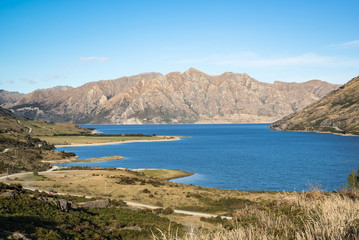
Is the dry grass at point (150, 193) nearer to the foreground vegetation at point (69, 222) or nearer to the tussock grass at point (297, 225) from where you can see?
the foreground vegetation at point (69, 222)

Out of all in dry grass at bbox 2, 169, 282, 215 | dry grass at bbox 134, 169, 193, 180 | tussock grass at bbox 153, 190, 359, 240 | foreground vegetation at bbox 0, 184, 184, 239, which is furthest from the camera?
dry grass at bbox 134, 169, 193, 180

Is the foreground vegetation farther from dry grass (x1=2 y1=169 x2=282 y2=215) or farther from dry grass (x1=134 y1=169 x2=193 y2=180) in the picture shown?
dry grass (x1=134 y1=169 x2=193 y2=180)

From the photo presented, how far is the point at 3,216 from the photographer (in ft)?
90.4

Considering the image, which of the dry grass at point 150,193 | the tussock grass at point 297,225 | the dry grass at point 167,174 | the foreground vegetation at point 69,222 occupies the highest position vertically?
the tussock grass at point 297,225

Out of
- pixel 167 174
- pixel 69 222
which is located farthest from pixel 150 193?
pixel 167 174

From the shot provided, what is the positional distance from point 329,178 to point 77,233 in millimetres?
78378

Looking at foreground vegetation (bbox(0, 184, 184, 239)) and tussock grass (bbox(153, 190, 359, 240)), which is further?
foreground vegetation (bbox(0, 184, 184, 239))

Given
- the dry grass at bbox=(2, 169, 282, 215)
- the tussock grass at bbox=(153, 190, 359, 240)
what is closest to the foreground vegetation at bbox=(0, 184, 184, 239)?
the tussock grass at bbox=(153, 190, 359, 240)

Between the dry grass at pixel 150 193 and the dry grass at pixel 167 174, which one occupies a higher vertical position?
the dry grass at pixel 150 193

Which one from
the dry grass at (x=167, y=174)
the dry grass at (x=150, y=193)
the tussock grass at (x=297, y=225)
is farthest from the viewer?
the dry grass at (x=167, y=174)

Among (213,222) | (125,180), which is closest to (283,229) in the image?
(213,222)

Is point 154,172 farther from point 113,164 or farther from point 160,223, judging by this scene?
point 160,223

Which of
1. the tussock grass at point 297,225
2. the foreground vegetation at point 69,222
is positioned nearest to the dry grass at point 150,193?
the foreground vegetation at point 69,222

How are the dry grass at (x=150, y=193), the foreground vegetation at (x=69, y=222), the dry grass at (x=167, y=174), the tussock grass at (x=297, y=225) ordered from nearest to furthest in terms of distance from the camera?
the tussock grass at (x=297, y=225)
the foreground vegetation at (x=69, y=222)
the dry grass at (x=150, y=193)
the dry grass at (x=167, y=174)
